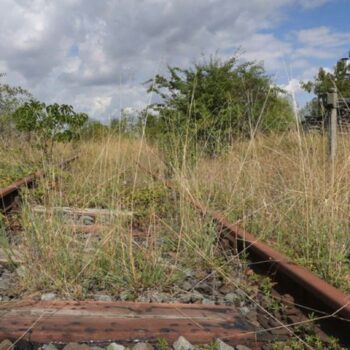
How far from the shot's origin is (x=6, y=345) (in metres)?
2.22

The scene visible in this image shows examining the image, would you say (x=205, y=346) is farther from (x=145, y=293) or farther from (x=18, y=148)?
(x=18, y=148)

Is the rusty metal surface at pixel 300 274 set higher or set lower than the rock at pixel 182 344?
higher

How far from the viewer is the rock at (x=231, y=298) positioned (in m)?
2.95

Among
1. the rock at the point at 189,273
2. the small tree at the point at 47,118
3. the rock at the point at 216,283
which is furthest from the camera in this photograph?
the small tree at the point at 47,118

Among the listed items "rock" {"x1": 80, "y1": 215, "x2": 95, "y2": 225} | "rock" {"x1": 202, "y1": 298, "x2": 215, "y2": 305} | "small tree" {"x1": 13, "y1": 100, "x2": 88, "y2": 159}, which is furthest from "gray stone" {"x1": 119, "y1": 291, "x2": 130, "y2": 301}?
"small tree" {"x1": 13, "y1": 100, "x2": 88, "y2": 159}

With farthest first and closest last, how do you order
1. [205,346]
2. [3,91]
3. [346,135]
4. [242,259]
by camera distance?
[3,91] < [346,135] < [242,259] < [205,346]

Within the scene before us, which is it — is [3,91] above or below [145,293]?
above

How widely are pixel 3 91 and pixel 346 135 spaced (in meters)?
13.0

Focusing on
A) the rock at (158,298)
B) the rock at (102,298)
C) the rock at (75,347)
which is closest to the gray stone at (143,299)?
the rock at (158,298)

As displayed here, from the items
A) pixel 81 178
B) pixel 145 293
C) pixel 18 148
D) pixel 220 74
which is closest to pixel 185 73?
pixel 220 74

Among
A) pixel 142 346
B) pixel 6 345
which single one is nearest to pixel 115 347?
pixel 142 346

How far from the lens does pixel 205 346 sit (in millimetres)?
2342

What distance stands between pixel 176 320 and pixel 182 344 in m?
0.21

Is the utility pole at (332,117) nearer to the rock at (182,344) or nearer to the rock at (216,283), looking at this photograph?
the rock at (216,283)
